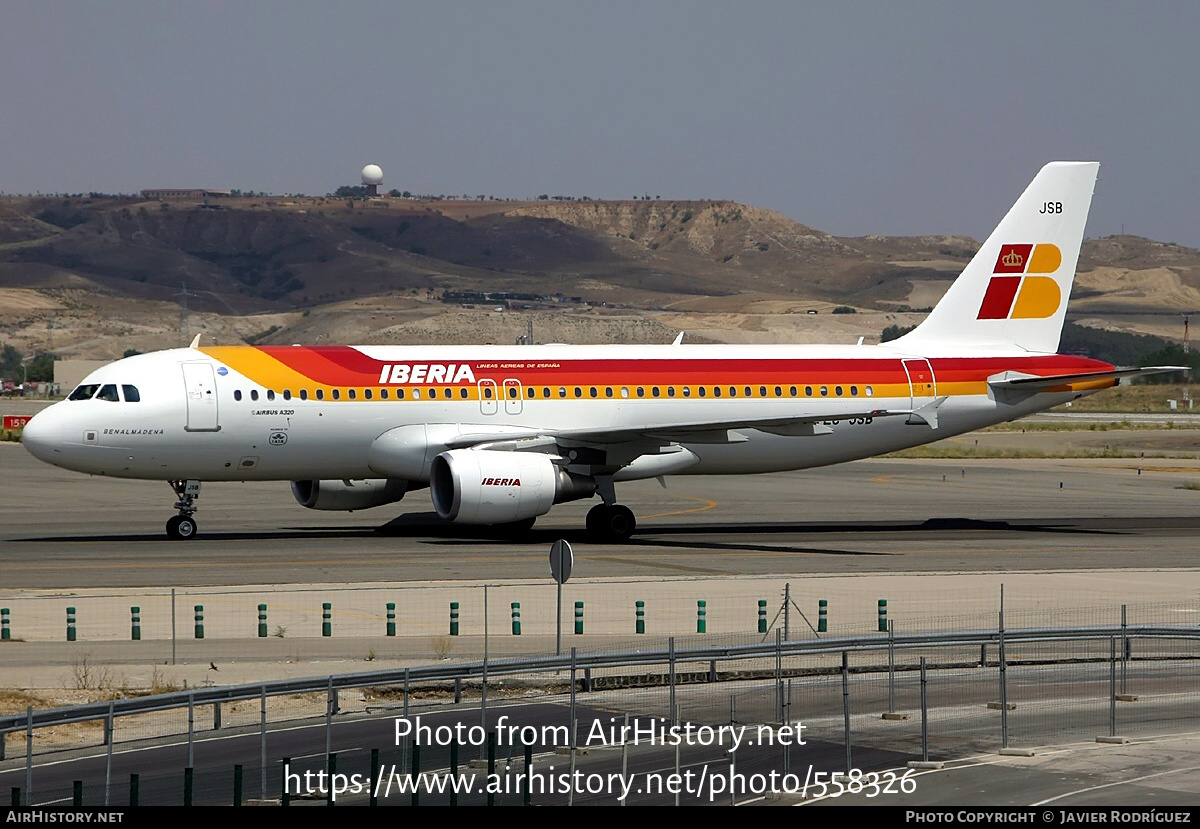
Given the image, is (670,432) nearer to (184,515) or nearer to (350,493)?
(350,493)

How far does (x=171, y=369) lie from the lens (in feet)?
145

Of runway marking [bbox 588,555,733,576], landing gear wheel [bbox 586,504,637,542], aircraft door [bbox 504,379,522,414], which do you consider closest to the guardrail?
runway marking [bbox 588,555,733,576]

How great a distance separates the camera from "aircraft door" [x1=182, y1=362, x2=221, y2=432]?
43.4m

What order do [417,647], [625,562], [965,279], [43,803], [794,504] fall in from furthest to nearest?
[794,504], [965,279], [625,562], [417,647], [43,803]

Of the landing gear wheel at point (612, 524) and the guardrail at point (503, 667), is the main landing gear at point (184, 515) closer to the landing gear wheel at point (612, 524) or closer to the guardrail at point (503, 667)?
the landing gear wheel at point (612, 524)

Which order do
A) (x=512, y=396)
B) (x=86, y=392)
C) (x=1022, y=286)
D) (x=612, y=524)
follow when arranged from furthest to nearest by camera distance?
(x=1022, y=286) → (x=512, y=396) → (x=612, y=524) → (x=86, y=392)

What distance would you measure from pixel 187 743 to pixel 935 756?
933 centimetres

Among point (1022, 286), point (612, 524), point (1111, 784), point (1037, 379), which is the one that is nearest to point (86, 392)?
point (612, 524)

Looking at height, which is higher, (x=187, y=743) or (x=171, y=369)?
(x=171, y=369)

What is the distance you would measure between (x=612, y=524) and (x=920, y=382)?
34.1 ft

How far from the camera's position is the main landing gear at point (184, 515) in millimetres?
44969

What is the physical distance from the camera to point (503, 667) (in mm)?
22234
